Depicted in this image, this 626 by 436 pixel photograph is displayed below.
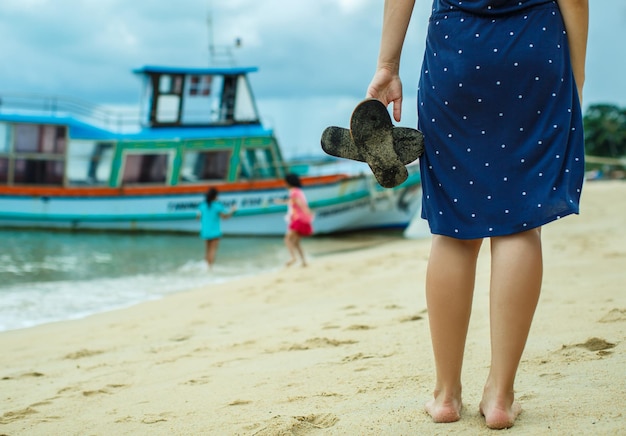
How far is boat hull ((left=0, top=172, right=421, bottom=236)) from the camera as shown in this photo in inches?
608

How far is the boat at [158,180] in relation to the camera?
50.7 ft

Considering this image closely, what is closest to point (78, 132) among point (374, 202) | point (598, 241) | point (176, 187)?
point (176, 187)

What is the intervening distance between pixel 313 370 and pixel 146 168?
13.7m

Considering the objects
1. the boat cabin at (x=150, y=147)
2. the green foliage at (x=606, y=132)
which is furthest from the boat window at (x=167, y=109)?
the green foliage at (x=606, y=132)

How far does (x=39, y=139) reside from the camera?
15.8m

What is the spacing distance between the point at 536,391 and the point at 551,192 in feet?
2.03

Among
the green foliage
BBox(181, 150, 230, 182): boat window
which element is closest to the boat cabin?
BBox(181, 150, 230, 182): boat window

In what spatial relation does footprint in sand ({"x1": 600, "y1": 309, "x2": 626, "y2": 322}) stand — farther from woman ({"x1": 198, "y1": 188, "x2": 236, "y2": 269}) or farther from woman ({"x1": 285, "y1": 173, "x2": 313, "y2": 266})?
woman ({"x1": 198, "y1": 188, "x2": 236, "y2": 269})

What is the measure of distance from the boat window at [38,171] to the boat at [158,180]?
2 cm

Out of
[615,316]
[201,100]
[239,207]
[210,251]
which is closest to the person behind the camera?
[615,316]

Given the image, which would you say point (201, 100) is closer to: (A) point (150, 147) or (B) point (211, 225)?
(A) point (150, 147)

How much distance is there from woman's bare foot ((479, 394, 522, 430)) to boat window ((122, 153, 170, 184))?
14.3 metres

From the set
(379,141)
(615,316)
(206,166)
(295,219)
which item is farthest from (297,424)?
(206,166)

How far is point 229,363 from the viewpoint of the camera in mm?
2928
